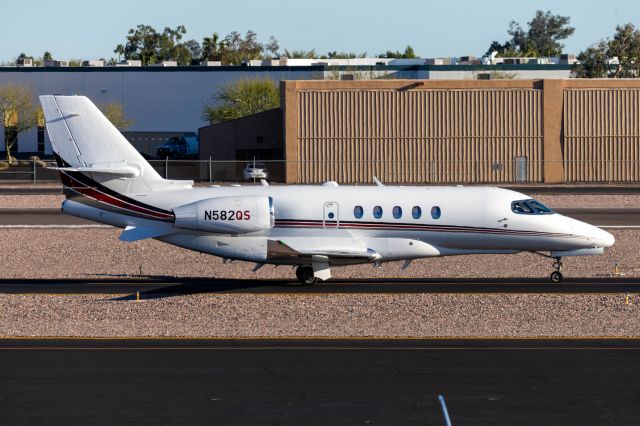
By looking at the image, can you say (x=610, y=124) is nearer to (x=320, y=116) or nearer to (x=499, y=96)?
A: (x=499, y=96)

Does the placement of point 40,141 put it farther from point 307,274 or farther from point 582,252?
point 582,252

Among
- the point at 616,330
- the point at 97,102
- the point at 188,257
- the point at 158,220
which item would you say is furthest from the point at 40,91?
the point at 616,330

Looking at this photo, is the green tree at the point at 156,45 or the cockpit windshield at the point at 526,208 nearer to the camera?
the cockpit windshield at the point at 526,208

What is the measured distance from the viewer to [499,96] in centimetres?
7250

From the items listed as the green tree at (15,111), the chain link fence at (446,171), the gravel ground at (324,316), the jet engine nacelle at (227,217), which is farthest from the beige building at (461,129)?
the gravel ground at (324,316)

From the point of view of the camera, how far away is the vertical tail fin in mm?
29719

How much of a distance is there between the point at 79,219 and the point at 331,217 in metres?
23.9

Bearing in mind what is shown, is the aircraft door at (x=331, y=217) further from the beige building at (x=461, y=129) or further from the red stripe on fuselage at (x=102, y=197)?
the beige building at (x=461, y=129)

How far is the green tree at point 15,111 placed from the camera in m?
105

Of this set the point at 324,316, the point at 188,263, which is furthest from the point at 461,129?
the point at 324,316

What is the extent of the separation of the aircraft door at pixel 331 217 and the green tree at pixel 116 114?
75817 mm

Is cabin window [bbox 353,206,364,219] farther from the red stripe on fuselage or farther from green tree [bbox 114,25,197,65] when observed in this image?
green tree [bbox 114,25,197,65]

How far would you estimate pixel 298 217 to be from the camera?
96.9 ft

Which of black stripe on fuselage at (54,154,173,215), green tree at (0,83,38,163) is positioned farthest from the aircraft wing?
green tree at (0,83,38,163)
